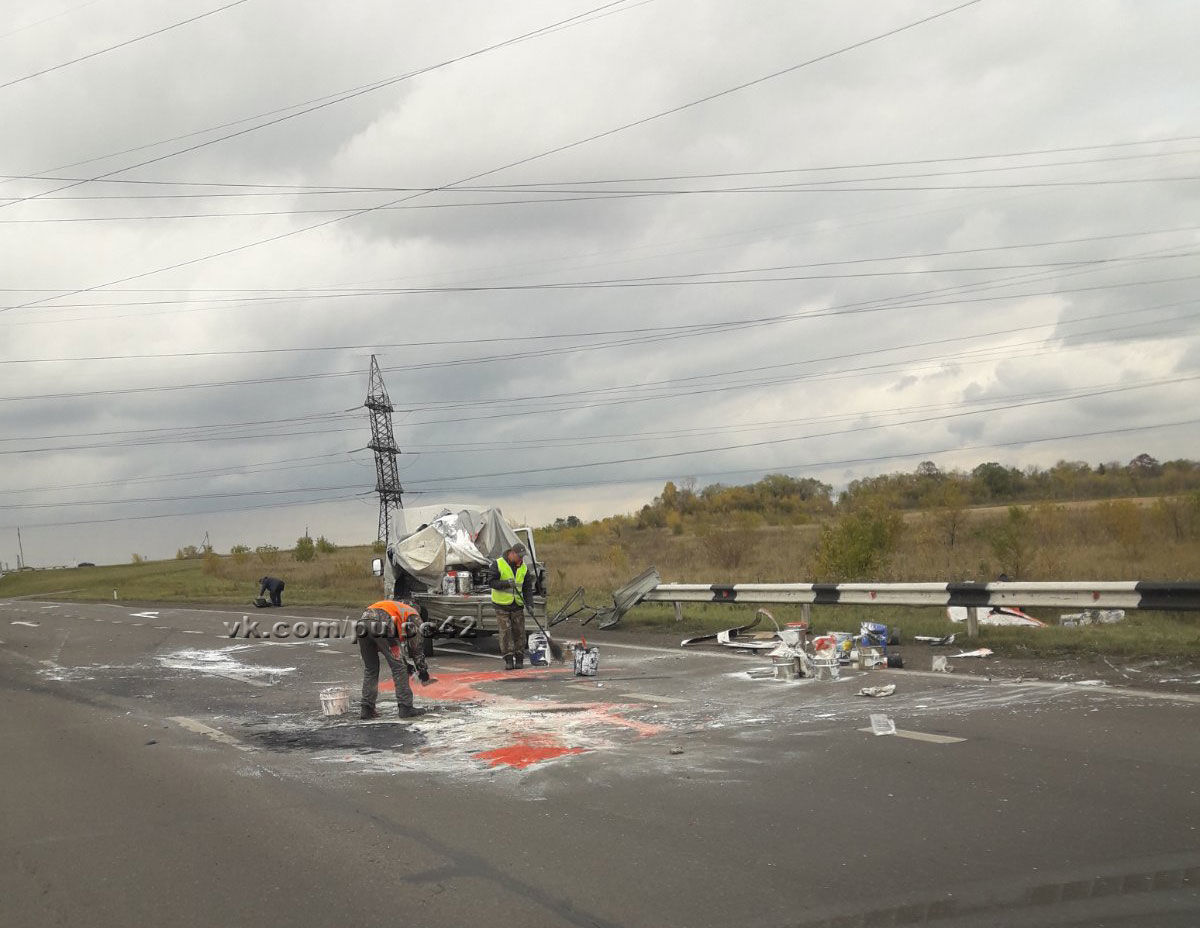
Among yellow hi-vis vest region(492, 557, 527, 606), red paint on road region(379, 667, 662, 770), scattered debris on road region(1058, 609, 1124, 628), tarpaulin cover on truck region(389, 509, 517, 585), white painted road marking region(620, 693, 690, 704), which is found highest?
tarpaulin cover on truck region(389, 509, 517, 585)

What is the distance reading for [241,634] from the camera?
2375cm

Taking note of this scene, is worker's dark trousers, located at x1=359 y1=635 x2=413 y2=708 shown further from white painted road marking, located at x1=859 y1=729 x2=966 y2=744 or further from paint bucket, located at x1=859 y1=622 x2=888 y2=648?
paint bucket, located at x1=859 y1=622 x2=888 y2=648

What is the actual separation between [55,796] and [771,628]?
12524 millimetres

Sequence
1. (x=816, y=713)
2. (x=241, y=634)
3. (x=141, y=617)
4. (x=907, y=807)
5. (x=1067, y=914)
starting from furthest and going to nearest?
1. (x=141, y=617)
2. (x=241, y=634)
3. (x=816, y=713)
4. (x=907, y=807)
5. (x=1067, y=914)

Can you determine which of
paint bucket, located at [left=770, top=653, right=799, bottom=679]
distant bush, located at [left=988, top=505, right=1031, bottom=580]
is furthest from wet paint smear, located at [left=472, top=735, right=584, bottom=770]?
distant bush, located at [left=988, top=505, right=1031, bottom=580]

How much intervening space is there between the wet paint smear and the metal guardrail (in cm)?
699

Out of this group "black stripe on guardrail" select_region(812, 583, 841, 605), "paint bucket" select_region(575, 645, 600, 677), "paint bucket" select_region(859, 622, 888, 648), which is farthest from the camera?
"black stripe on guardrail" select_region(812, 583, 841, 605)

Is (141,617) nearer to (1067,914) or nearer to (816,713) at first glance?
(816,713)

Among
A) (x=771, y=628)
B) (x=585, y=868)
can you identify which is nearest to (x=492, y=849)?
(x=585, y=868)

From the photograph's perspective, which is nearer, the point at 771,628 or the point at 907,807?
the point at 907,807

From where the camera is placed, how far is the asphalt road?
5188 mm

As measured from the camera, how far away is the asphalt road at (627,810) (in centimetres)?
519

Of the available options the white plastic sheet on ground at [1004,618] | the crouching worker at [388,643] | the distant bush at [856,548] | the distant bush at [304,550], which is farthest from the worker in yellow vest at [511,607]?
the distant bush at [304,550]

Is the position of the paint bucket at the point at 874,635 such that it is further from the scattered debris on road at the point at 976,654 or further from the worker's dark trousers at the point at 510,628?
the worker's dark trousers at the point at 510,628
